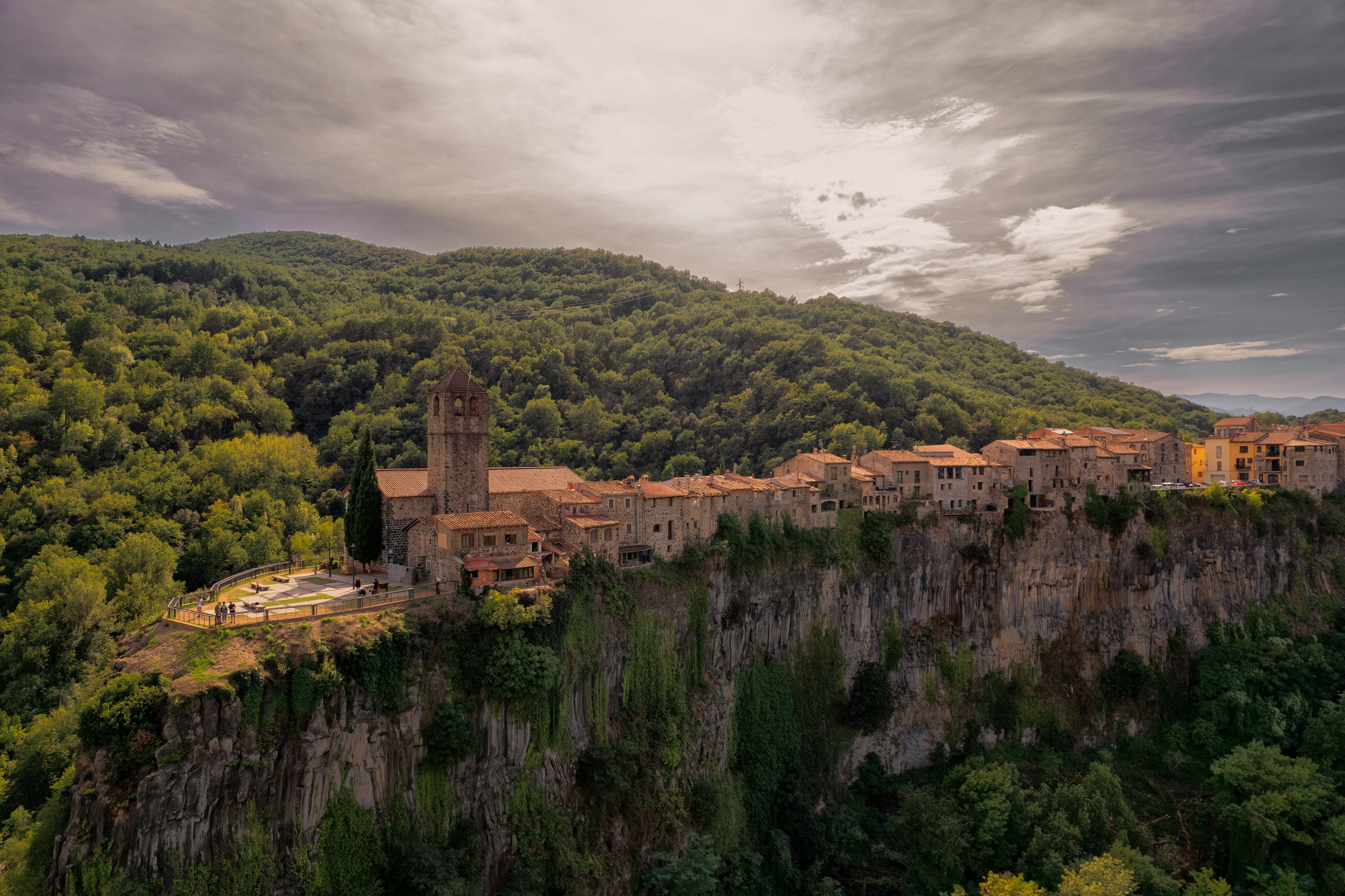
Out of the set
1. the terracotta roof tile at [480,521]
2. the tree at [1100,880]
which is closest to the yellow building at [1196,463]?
the tree at [1100,880]

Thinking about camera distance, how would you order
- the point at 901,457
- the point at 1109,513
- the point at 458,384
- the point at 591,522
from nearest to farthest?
the point at 591,522 → the point at 458,384 → the point at 901,457 → the point at 1109,513

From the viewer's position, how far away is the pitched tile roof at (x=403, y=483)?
4288cm

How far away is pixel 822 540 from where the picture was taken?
54.3 metres

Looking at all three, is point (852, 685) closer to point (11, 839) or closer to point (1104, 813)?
point (1104, 813)

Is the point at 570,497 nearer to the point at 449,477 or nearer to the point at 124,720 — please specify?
the point at 449,477

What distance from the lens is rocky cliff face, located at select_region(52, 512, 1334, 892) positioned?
83.9 feet

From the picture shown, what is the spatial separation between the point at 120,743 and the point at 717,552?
106ft

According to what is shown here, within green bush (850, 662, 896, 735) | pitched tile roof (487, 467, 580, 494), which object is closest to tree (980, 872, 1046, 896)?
green bush (850, 662, 896, 735)

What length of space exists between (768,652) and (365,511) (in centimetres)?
2797

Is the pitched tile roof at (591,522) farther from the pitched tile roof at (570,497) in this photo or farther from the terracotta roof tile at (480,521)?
the terracotta roof tile at (480,521)

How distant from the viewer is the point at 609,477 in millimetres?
86750

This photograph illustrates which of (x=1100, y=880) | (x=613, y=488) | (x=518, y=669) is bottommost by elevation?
(x=1100, y=880)

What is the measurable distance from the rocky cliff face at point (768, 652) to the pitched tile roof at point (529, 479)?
995cm

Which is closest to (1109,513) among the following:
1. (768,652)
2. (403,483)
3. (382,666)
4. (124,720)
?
(768,652)
